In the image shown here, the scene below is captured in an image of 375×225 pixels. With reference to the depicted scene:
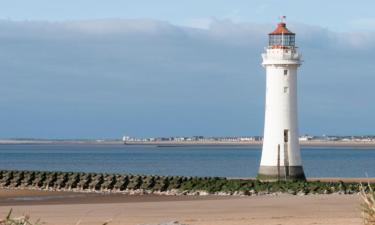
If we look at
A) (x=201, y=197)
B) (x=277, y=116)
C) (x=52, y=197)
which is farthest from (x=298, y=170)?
(x=52, y=197)

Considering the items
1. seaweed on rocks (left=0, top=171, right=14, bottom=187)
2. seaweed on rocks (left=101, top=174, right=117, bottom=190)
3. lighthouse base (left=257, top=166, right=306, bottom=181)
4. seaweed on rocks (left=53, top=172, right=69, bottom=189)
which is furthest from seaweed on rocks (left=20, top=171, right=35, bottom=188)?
lighthouse base (left=257, top=166, right=306, bottom=181)

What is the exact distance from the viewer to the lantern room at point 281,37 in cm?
2883

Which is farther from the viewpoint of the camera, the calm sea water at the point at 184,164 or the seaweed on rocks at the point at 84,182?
the calm sea water at the point at 184,164

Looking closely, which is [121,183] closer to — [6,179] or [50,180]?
[50,180]

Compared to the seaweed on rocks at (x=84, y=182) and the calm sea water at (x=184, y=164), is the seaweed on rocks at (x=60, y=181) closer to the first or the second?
the seaweed on rocks at (x=84, y=182)

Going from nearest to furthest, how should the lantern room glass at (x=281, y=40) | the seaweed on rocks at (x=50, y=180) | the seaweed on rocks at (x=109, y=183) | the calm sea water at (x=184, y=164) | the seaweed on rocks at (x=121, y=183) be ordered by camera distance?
the lantern room glass at (x=281, y=40) < the seaweed on rocks at (x=121, y=183) < the seaweed on rocks at (x=109, y=183) < the seaweed on rocks at (x=50, y=180) < the calm sea water at (x=184, y=164)

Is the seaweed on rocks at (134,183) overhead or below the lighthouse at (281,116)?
below

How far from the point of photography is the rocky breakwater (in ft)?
85.6

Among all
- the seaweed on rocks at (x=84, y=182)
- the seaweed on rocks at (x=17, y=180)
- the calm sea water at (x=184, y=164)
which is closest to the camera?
the seaweed on rocks at (x=84, y=182)

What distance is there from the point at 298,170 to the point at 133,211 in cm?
1024

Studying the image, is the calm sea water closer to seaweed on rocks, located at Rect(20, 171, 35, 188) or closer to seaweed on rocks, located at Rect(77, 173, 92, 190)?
seaweed on rocks, located at Rect(77, 173, 92, 190)

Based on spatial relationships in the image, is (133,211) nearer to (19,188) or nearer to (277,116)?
(277,116)

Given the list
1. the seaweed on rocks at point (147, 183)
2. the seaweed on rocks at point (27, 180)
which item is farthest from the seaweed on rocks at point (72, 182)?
the seaweed on rocks at point (147, 183)

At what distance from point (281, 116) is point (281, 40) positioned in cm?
266
